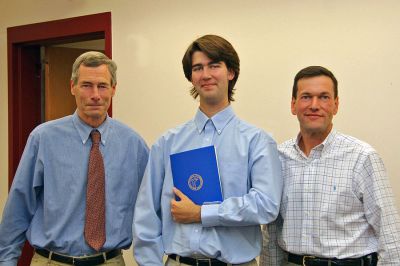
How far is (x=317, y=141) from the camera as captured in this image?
6.41 ft

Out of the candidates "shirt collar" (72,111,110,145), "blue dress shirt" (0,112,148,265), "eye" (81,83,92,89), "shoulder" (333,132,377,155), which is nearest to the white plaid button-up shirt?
"shoulder" (333,132,377,155)

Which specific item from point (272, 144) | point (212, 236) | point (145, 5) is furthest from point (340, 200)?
point (145, 5)

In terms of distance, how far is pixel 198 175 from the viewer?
1.76 meters

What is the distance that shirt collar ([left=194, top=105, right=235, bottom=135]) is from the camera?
1.82 m

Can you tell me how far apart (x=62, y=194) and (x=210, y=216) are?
671mm

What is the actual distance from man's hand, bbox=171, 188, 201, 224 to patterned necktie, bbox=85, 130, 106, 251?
386 mm

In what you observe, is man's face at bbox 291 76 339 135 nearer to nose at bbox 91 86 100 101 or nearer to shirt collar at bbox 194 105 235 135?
shirt collar at bbox 194 105 235 135

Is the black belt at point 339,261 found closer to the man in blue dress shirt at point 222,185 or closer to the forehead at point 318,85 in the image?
the man in blue dress shirt at point 222,185

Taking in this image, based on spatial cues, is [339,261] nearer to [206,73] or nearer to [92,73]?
[206,73]

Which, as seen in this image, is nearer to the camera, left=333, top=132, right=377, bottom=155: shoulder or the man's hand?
the man's hand

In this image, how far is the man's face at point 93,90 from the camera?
199 cm

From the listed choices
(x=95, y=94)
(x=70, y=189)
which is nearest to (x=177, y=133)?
(x=95, y=94)

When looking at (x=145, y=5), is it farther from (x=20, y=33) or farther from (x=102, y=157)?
(x=102, y=157)

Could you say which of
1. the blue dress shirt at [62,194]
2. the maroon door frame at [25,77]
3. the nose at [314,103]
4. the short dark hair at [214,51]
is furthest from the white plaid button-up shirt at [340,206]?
the maroon door frame at [25,77]
